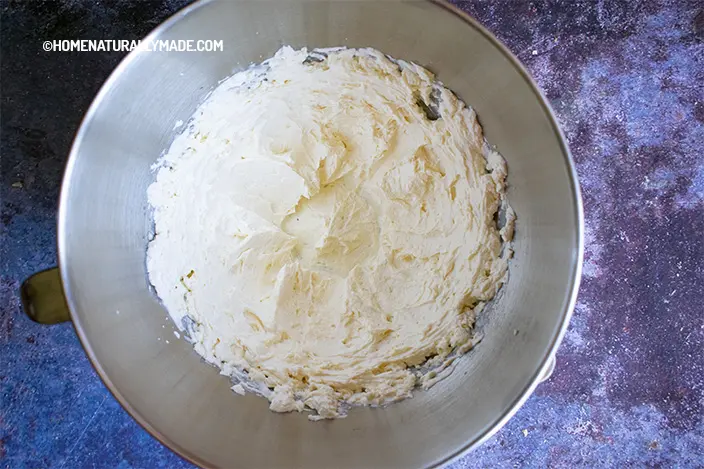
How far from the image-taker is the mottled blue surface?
4.80ft

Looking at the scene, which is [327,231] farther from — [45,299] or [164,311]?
[45,299]

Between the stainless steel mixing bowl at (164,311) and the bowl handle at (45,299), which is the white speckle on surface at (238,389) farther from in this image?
the bowl handle at (45,299)

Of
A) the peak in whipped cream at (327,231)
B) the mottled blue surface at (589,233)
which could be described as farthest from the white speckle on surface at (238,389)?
the mottled blue surface at (589,233)

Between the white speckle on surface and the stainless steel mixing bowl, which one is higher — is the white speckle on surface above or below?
below

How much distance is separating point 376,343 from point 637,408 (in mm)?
733

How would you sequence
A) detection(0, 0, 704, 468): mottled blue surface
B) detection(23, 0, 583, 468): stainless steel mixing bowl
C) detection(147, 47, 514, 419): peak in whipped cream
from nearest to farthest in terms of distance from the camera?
detection(23, 0, 583, 468): stainless steel mixing bowl, detection(147, 47, 514, 419): peak in whipped cream, detection(0, 0, 704, 468): mottled blue surface

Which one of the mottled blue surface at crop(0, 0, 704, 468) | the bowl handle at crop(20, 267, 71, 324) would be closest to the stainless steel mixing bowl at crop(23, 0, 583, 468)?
the bowl handle at crop(20, 267, 71, 324)

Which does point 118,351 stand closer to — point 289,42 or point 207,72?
point 207,72

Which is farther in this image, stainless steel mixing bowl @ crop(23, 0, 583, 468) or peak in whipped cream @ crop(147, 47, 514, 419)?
peak in whipped cream @ crop(147, 47, 514, 419)

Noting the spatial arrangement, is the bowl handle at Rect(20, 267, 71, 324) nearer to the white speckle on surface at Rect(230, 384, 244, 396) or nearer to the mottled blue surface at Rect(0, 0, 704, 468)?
the mottled blue surface at Rect(0, 0, 704, 468)

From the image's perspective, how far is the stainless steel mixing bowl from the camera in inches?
44.4

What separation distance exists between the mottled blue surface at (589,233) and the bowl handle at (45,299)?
9.6 inches

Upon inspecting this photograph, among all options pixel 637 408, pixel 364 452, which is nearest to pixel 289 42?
pixel 364 452

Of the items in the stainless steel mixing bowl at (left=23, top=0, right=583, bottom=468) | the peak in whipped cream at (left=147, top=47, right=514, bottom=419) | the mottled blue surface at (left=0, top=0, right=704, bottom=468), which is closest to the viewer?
the stainless steel mixing bowl at (left=23, top=0, right=583, bottom=468)
